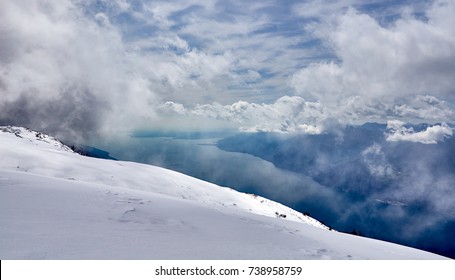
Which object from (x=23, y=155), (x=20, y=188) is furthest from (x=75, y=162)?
(x=20, y=188)

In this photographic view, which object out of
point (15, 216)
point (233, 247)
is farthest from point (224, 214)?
point (15, 216)

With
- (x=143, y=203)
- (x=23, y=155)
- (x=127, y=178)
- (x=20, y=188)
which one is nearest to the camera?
(x=20, y=188)

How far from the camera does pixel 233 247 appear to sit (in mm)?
6160

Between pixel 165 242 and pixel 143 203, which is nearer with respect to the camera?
pixel 165 242

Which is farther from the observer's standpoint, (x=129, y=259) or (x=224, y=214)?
(x=224, y=214)

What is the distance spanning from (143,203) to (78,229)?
3.28 meters

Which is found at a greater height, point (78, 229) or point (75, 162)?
point (75, 162)

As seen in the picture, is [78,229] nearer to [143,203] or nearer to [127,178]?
[143,203]
